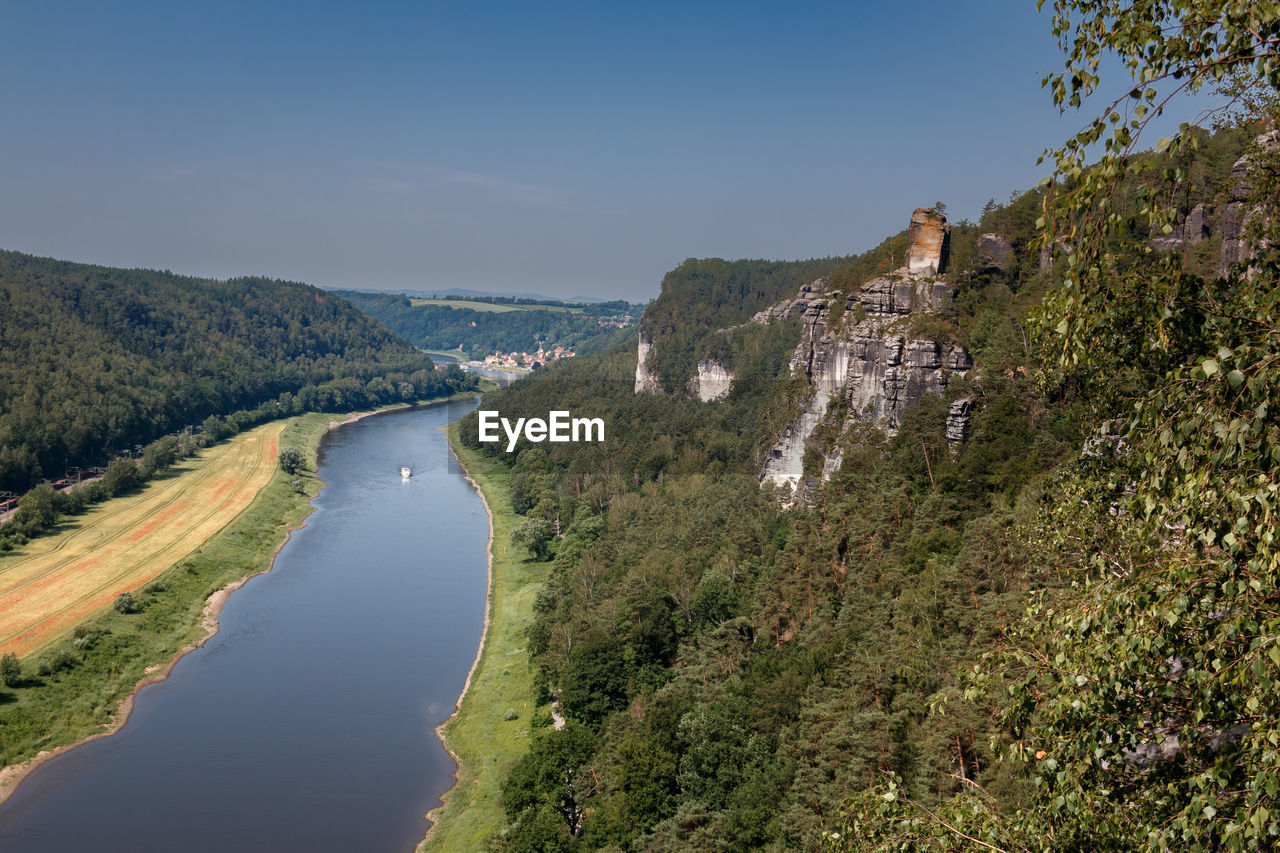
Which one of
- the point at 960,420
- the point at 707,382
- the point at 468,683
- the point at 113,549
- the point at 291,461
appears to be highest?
the point at 960,420

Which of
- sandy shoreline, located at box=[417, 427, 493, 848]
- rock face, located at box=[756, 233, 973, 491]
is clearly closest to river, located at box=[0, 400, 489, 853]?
sandy shoreline, located at box=[417, 427, 493, 848]

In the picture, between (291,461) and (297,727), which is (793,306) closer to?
(291,461)

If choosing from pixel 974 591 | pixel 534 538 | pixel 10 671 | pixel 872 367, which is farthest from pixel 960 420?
pixel 10 671

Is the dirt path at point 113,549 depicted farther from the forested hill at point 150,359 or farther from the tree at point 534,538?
the tree at point 534,538

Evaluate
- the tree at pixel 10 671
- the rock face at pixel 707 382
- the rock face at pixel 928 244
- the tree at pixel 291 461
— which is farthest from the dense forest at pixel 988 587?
the tree at pixel 291 461

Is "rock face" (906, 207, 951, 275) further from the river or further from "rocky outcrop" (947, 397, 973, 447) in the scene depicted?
the river
